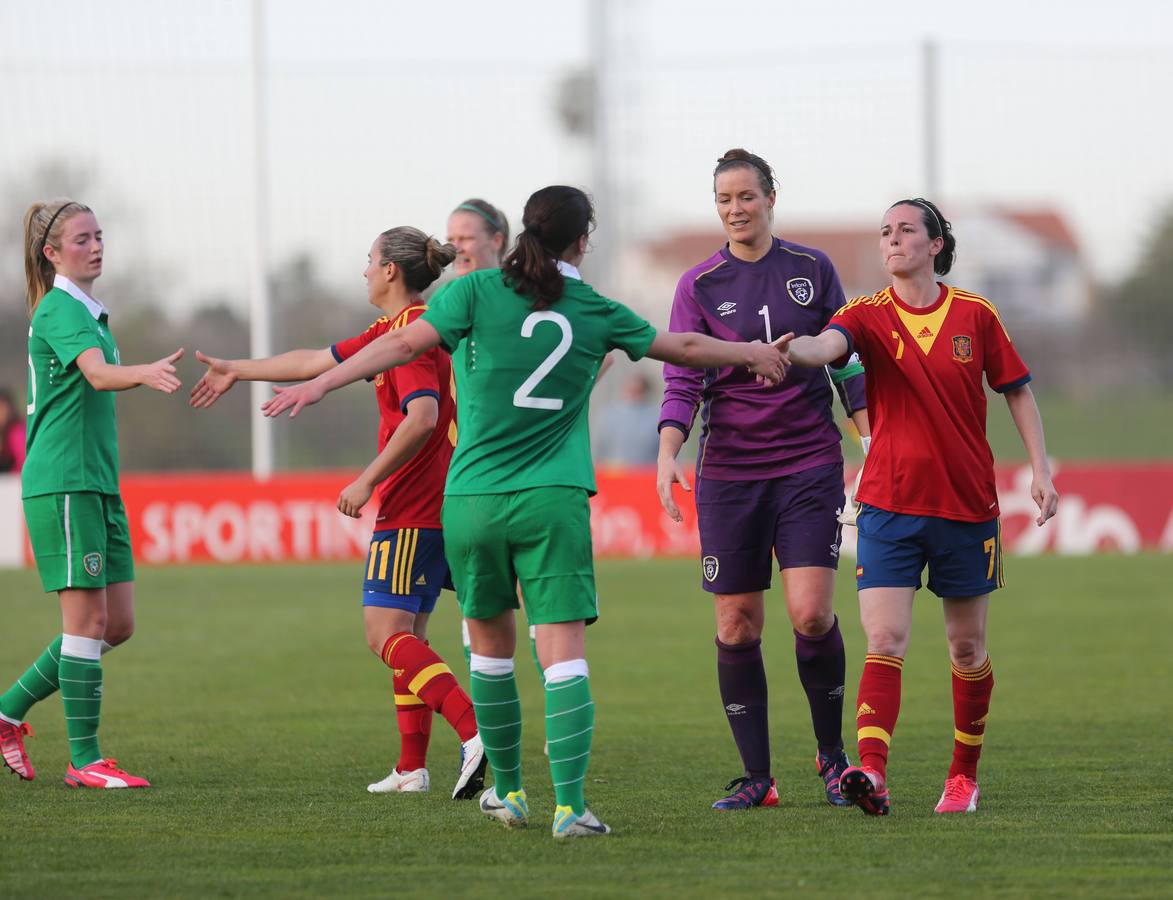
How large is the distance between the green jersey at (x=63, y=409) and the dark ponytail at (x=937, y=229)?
297 cm

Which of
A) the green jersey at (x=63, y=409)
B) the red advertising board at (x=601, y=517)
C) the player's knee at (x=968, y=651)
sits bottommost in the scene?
the red advertising board at (x=601, y=517)

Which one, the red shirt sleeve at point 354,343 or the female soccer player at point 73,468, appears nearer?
the red shirt sleeve at point 354,343

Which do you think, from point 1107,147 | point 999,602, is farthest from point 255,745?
point 1107,147

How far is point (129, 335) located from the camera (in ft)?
73.9

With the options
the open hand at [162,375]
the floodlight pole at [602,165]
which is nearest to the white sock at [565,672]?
the open hand at [162,375]

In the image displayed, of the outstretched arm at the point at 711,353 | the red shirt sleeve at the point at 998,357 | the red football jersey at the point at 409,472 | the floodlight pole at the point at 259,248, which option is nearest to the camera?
the outstretched arm at the point at 711,353

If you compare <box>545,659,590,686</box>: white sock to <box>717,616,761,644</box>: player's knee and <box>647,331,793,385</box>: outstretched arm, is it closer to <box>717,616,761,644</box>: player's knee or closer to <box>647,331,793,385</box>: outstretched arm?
<box>647,331,793,385</box>: outstretched arm

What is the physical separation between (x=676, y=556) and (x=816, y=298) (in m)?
12.8

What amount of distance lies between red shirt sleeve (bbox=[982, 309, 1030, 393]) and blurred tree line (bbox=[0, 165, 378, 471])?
16227 mm

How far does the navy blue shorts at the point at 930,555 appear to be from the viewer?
18.4 ft

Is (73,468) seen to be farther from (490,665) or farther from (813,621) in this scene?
(813,621)

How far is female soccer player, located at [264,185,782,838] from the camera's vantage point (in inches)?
199

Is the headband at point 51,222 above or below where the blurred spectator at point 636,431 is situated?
above

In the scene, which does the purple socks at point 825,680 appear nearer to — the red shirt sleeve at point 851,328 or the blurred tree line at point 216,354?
the red shirt sleeve at point 851,328
